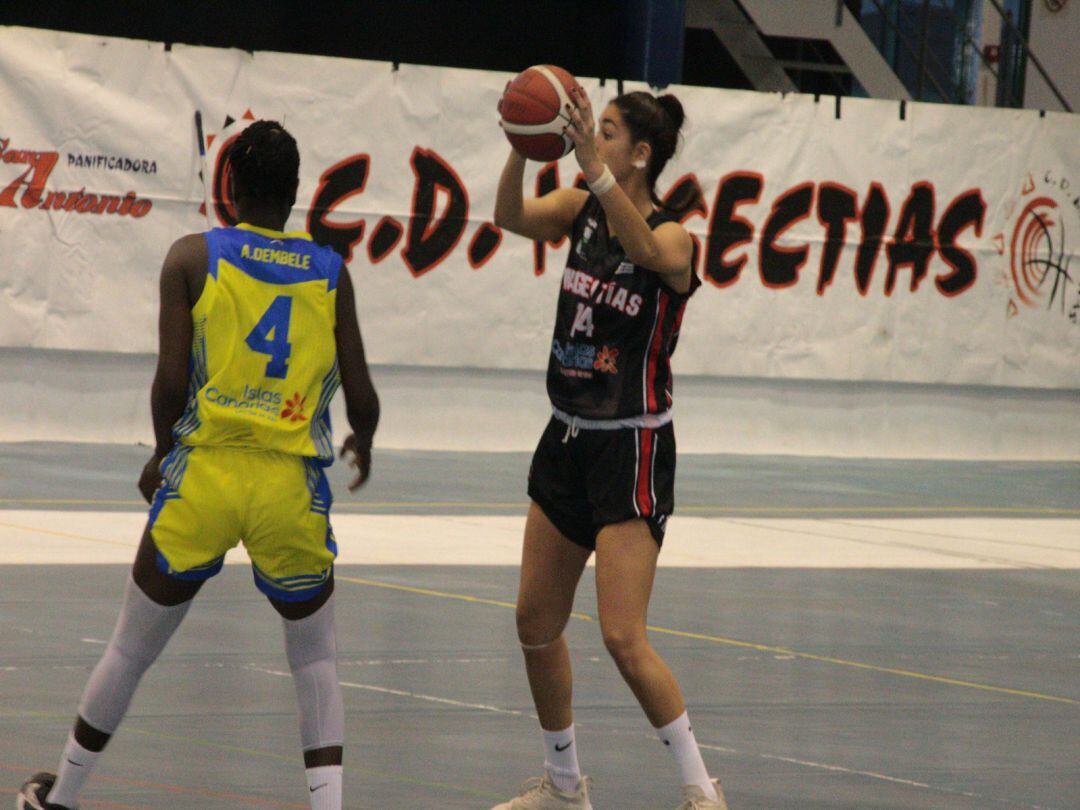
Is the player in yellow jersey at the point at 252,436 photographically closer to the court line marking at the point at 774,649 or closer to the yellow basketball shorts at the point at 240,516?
the yellow basketball shorts at the point at 240,516

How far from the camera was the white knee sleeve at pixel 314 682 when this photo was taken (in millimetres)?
5195

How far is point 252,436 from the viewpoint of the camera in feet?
16.7

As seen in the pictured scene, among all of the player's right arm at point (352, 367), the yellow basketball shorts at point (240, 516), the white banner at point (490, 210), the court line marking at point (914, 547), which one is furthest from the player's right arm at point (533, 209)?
the white banner at point (490, 210)

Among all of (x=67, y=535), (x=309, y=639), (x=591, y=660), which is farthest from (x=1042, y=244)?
(x=309, y=639)

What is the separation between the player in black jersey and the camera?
5785 mm

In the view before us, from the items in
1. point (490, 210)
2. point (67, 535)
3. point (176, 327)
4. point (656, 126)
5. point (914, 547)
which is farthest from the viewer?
point (490, 210)

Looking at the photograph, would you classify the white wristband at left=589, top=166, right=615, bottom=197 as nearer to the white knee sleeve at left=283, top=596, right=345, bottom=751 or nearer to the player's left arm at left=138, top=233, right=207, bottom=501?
the player's left arm at left=138, top=233, right=207, bottom=501

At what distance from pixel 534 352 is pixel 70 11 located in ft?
20.1

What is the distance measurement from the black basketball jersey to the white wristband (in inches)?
9.7

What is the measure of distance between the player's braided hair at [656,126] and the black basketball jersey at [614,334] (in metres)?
0.10

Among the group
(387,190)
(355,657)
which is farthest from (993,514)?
(355,657)

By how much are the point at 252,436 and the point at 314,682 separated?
65 centimetres

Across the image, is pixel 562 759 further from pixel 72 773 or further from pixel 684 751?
pixel 72 773

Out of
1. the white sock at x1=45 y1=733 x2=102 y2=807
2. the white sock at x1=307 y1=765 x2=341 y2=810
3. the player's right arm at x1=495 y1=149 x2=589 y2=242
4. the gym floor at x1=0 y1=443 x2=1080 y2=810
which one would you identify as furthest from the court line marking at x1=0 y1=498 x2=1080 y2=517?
the white sock at x1=307 y1=765 x2=341 y2=810
